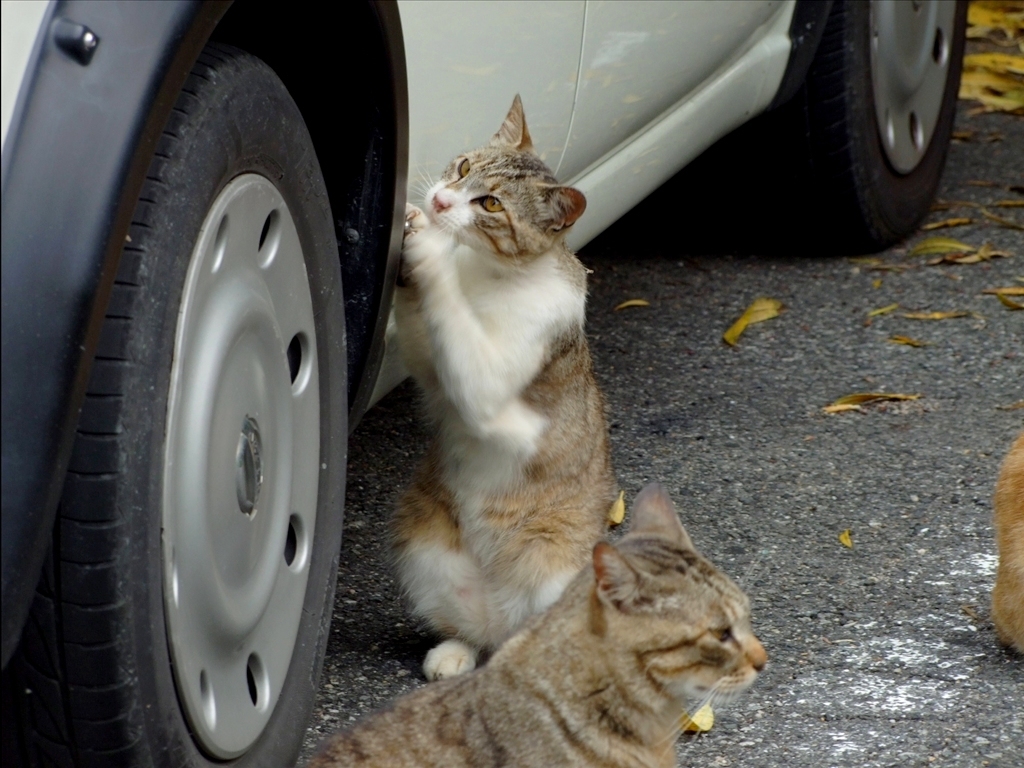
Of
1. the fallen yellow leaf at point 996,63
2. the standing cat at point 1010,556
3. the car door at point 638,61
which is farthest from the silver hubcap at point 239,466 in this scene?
the fallen yellow leaf at point 996,63

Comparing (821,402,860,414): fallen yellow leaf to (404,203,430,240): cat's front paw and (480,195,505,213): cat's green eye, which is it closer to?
(480,195,505,213): cat's green eye

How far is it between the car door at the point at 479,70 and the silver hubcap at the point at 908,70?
2159 millimetres

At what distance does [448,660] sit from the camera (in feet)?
9.45

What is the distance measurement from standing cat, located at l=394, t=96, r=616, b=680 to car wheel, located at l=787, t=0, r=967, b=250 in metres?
2.13

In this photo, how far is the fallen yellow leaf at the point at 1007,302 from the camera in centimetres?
484

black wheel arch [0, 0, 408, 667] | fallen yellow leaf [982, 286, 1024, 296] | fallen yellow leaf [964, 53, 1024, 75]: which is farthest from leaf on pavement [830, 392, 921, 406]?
fallen yellow leaf [964, 53, 1024, 75]

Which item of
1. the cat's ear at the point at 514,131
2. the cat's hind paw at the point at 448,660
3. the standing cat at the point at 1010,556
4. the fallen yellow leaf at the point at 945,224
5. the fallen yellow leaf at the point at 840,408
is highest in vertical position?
the cat's ear at the point at 514,131

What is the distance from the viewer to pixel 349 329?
2674 mm

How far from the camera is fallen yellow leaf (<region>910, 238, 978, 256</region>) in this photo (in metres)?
5.40

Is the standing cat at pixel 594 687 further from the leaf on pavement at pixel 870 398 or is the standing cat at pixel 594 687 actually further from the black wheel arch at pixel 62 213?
the leaf on pavement at pixel 870 398

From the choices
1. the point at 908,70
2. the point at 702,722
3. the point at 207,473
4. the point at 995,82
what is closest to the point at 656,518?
the point at 702,722

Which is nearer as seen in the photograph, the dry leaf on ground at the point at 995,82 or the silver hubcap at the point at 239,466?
the silver hubcap at the point at 239,466

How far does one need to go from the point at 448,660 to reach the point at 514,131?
1.16 meters

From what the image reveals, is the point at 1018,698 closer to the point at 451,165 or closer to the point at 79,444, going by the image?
the point at 451,165
